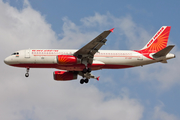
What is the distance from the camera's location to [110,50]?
193 feet

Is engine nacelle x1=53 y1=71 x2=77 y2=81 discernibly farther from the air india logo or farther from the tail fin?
the air india logo

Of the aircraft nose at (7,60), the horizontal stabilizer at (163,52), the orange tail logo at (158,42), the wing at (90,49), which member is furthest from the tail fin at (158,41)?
the aircraft nose at (7,60)

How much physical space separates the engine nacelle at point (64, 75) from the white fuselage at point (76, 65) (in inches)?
203

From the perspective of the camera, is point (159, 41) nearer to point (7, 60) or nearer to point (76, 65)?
point (76, 65)

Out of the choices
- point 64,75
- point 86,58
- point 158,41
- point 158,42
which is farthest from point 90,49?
point 158,41

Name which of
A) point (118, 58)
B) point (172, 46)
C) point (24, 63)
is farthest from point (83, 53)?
point (172, 46)

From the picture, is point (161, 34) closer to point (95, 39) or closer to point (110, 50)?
point (110, 50)

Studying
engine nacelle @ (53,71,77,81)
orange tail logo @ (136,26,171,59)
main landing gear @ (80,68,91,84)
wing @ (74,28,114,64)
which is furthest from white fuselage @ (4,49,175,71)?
engine nacelle @ (53,71,77,81)

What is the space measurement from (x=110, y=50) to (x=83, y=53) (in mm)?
5007

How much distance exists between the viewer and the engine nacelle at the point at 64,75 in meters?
63.2

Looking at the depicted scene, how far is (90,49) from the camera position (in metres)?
55.7

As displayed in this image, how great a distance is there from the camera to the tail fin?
61.0 meters

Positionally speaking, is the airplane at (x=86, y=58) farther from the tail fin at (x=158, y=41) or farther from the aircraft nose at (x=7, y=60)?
the tail fin at (x=158, y=41)

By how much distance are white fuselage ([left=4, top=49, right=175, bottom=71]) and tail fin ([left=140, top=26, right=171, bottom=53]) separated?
7.57ft
